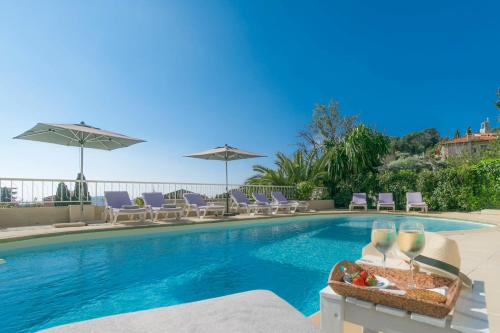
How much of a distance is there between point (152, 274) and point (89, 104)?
1001 cm

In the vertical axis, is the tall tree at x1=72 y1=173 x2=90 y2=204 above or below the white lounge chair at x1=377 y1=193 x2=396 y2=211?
above

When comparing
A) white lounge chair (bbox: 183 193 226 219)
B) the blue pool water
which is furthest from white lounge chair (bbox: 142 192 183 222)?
the blue pool water

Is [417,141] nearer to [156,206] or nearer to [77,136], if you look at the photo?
[156,206]

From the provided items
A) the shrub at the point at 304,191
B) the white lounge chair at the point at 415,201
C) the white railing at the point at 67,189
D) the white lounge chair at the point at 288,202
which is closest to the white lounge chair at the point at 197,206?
the white railing at the point at 67,189

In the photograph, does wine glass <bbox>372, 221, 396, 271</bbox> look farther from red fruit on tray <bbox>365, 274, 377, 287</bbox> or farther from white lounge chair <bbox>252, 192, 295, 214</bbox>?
white lounge chair <bbox>252, 192, 295, 214</bbox>

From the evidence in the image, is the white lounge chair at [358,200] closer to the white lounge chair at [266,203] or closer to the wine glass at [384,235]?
the white lounge chair at [266,203]

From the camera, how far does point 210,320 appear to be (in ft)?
2.31

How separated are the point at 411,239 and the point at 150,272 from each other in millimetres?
4008

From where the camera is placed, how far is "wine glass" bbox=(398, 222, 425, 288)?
121 centimetres

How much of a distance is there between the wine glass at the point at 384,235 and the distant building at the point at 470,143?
167 feet

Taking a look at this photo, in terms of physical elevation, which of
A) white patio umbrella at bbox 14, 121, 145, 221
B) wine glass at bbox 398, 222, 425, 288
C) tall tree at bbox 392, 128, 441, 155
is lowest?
→ wine glass at bbox 398, 222, 425, 288

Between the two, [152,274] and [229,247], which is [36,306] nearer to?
[152,274]

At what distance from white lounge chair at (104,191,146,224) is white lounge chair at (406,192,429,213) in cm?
1156

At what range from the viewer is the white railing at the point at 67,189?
26.0ft
